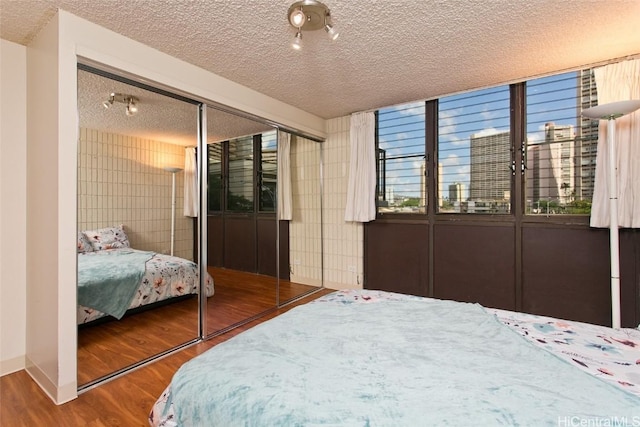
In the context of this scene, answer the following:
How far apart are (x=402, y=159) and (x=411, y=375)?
301cm

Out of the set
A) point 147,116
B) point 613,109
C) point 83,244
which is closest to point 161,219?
point 83,244

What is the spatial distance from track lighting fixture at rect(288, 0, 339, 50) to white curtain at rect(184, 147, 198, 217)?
4.49ft

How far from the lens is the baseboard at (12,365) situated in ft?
6.93

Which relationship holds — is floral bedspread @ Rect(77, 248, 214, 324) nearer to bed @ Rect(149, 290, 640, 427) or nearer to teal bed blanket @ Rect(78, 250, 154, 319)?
teal bed blanket @ Rect(78, 250, 154, 319)

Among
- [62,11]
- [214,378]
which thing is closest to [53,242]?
[62,11]

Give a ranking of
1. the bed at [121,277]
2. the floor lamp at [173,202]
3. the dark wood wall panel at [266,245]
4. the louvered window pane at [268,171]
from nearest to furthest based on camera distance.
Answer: the bed at [121,277] < the floor lamp at [173,202] < the louvered window pane at [268,171] < the dark wood wall panel at [266,245]

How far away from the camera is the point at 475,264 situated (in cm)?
326

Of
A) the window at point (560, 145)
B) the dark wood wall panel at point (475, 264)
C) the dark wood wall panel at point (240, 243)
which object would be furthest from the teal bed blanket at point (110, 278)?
the window at point (560, 145)

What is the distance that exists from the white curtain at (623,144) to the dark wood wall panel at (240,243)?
131 inches

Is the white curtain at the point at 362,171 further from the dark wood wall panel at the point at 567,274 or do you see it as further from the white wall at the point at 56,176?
the white wall at the point at 56,176

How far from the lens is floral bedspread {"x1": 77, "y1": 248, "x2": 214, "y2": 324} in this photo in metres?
2.64

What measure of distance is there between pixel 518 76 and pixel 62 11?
3572 mm

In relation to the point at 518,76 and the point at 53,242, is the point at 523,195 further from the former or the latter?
the point at 53,242

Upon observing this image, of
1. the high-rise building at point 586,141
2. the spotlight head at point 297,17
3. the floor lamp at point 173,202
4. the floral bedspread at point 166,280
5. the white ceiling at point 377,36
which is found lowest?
the floral bedspread at point 166,280
